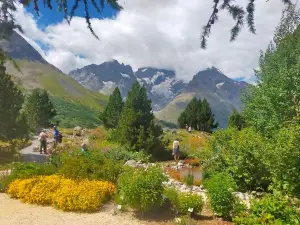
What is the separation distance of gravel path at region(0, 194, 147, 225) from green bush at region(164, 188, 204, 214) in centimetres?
127

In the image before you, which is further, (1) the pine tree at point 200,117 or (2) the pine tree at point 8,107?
(1) the pine tree at point 200,117

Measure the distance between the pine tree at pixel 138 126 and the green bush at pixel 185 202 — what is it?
15412mm

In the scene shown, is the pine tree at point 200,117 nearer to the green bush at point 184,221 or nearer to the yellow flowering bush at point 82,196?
the yellow flowering bush at point 82,196

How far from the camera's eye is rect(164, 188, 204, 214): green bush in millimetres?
9898

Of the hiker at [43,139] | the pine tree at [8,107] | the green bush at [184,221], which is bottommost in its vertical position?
the green bush at [184,221]

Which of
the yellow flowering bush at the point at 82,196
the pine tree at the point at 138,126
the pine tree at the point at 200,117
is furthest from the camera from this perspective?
the pine tree at the point at 200,117

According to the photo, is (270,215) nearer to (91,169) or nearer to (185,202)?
(185,202)

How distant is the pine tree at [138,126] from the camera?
2661 centimetres

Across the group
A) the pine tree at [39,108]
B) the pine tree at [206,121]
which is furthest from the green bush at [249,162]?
the pine tree at [39,108]

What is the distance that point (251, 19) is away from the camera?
12.7 feet

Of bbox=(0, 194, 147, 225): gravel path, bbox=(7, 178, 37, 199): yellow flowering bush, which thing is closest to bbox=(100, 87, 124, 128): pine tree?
bbox=(7, 178, 37, 199): yellow flowering bush

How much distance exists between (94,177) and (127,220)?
112 inches

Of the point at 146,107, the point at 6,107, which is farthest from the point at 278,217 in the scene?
the point at 146,107

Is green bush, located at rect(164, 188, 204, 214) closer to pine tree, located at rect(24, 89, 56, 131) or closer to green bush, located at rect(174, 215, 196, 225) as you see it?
green bush, located at rect(174, 215, 196, 225)
